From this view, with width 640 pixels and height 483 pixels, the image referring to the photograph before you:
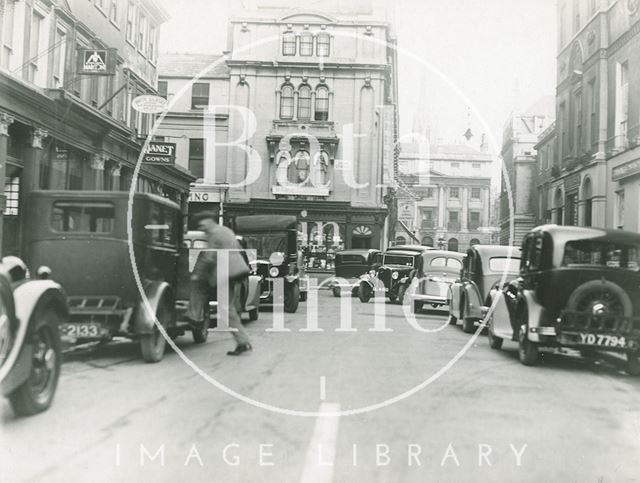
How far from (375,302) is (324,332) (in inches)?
348

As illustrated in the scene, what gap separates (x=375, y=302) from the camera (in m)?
18.7

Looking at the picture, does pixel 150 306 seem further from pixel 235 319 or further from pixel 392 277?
pixel 392 277

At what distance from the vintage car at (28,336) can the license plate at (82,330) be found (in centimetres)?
16

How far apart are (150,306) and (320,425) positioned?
222 cm

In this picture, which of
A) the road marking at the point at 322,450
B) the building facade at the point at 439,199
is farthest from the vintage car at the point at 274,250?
the road marking at the point at 322,450

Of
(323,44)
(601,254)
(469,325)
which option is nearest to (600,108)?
(601,254)

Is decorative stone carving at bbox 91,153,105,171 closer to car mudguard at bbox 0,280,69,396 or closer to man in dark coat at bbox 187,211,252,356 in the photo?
car mudguard at bbox 0,280,69,396

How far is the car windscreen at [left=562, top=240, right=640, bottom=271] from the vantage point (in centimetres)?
571

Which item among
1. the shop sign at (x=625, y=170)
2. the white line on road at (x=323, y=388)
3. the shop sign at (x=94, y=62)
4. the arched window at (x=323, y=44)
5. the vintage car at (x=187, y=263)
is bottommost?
the white line on road at (x=323, y=388)

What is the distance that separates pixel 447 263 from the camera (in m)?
15.0

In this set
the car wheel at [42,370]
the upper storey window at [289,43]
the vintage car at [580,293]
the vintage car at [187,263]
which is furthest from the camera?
the upper storey window at [289,43]

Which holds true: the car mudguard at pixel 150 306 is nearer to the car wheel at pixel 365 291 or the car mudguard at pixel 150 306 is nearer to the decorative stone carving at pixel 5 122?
the decorative stone carving at pixel 5 122

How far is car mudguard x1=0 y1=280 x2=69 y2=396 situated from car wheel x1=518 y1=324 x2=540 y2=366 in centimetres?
Answer: 484

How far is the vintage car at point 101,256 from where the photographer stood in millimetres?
4191
